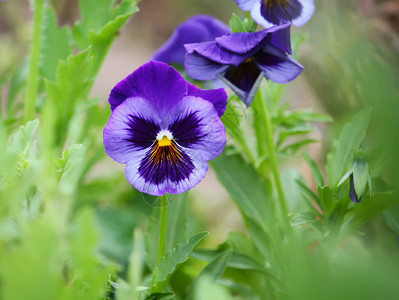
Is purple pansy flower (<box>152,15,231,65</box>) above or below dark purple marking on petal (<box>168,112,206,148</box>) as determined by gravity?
above

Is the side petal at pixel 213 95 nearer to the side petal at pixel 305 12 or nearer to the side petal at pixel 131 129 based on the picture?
the side petal at pixel 131 129

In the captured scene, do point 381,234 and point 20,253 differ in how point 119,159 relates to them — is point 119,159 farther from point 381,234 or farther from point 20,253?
point 381,234

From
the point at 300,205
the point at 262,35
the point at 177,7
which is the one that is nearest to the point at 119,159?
the point at 262,35

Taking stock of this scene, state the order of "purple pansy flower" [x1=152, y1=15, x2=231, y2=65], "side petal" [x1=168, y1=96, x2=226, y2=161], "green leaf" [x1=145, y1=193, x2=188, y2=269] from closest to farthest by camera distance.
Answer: "side petal" [x1=168, y1=96, x2=226, y2=161] → "green leaf" [x1=145, y1=193, x2=188, y2=269] → "purple pansy flower" [x1=152, y1=15, x2=231, y2=65]

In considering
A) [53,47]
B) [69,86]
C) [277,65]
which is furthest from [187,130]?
[53,47]

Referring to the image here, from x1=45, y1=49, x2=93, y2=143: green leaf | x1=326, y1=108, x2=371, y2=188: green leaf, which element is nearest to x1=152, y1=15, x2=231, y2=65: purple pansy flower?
x1=45, y1=49, x2=93, y2=143: green leaf

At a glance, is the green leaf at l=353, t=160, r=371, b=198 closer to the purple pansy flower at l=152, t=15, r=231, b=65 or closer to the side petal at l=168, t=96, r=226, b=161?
the side petal at l=168, t=96, r=226, b=161

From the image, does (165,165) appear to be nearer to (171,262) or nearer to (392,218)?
(171,262)

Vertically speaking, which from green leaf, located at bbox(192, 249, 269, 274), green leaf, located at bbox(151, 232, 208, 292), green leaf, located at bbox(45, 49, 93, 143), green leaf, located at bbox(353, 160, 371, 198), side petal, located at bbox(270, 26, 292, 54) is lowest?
green leaf, located at bbox(192, 249, 269, 274)
